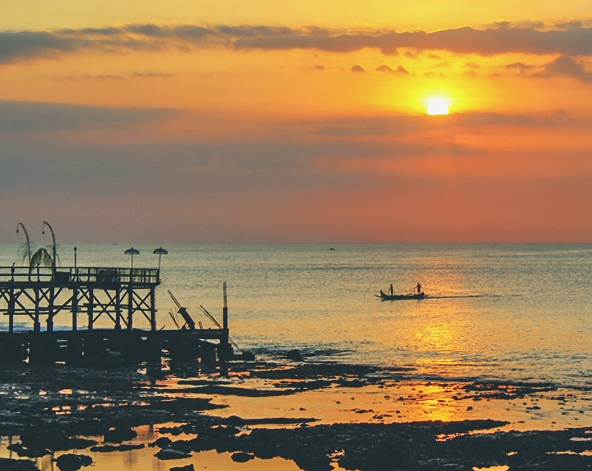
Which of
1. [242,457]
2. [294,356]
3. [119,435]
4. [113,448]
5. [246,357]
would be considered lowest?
[242,457]

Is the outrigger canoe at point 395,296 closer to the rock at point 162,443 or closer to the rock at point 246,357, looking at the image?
the rock at point 246,357

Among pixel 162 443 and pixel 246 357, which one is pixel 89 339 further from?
pixel 162 443

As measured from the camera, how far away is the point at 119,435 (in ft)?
112

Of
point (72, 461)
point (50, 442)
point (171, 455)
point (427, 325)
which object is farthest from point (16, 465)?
point (427, 325)

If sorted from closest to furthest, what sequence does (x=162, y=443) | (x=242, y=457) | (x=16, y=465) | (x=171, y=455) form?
(x=16, y=465) → (x=242, y=457) → (x=171, y=455) → (x=162, y=443)

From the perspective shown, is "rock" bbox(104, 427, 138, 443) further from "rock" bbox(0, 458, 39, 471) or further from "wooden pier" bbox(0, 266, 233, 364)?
"wooden pier" bbox(0, 266, 233, 364)

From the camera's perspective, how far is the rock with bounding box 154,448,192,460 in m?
31.5

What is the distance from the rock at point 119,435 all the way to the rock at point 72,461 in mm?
2985

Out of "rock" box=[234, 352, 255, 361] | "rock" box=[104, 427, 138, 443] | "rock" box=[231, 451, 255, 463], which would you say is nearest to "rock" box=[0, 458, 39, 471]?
"rock" box=[104, 427, 138, 443]

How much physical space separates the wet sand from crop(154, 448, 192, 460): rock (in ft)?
0.19

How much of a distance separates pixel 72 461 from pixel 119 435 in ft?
13.0

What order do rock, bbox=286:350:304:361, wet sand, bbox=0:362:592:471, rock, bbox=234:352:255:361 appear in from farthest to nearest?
rock, bbox=286:350:304:361 < rock, bbox=234:352:255:361 < wet sand, bbox=0:362:592:471

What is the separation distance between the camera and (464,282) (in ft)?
621

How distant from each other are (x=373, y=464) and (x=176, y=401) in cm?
1399
